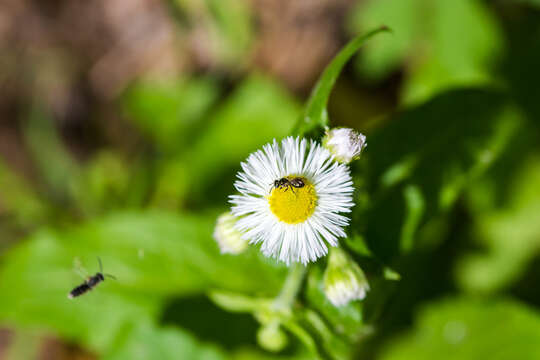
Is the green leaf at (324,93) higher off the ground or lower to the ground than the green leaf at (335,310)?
higher

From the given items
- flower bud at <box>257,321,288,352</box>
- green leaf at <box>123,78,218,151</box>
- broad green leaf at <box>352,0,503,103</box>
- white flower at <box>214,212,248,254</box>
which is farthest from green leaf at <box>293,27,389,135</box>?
green leaf at <box>123,78,218,151</box>

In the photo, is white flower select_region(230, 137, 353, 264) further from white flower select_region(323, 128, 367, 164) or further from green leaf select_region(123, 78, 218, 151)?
green leaf select_region(123, 78, 218, 151)

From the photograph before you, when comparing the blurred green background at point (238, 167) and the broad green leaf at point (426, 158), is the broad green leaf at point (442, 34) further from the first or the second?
the broad green leaf at point (426, 158)

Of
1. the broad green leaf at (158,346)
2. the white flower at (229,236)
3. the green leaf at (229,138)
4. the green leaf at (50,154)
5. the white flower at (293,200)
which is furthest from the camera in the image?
the green leaf at (50,154)

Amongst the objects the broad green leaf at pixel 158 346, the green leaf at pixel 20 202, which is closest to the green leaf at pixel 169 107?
the green leaf at pixel 20 202

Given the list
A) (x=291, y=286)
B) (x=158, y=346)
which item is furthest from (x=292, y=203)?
(x=158, y=346)

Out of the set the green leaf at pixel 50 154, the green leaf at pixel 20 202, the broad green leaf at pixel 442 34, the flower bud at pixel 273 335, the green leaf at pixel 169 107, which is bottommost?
the flower bud at pixel 273 335
